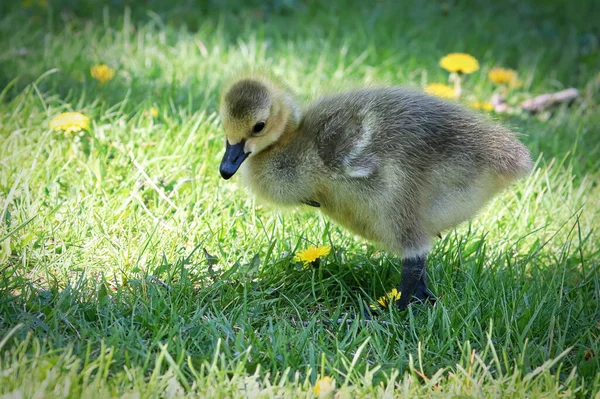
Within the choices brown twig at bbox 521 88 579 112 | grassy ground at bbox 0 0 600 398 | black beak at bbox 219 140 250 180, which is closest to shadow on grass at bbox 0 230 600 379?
grassy ground at bbox 0 0 600 398

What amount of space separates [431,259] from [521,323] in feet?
2.18

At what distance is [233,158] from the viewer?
10.2 ft

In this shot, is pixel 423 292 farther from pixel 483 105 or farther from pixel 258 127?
pixel 483 105

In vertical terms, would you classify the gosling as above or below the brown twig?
above

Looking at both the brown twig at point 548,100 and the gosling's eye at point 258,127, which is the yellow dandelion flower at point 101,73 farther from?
the brown twig at point 548,100

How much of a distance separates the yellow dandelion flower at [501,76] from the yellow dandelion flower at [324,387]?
3613 mm

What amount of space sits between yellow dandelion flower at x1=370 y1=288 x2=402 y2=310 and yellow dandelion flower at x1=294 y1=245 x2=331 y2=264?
31cm

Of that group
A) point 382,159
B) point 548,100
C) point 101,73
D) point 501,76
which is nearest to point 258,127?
point 382,159

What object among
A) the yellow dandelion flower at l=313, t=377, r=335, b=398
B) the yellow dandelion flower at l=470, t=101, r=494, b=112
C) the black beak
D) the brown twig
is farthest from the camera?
the brown twig

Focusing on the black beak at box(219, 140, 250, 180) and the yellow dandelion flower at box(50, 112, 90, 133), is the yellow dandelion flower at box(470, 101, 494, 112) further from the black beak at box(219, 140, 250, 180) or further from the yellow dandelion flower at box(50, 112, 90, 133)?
the yellow dandelion flower at box(50, 112, 90, 133)

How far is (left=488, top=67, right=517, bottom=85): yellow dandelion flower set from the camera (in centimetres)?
554

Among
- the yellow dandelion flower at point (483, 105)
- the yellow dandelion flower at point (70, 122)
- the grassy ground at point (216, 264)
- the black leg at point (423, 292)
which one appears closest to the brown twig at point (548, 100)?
the grassy ground at point (216, 264)

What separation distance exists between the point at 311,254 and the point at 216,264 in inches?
16.9

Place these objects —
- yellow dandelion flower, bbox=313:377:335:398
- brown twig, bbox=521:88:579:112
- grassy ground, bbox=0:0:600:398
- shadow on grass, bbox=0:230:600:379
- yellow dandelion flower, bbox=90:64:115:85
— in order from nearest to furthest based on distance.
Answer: yellow dandelion flower, bbox=313:377:335:398 → grassy ground, bbox=0:0:600:398 → shadow on grass, bbox=0:230:600:379 → yellow dandelion flower, bbox=90:64:115:85 → brown twig, bbox=521:88:579:112
